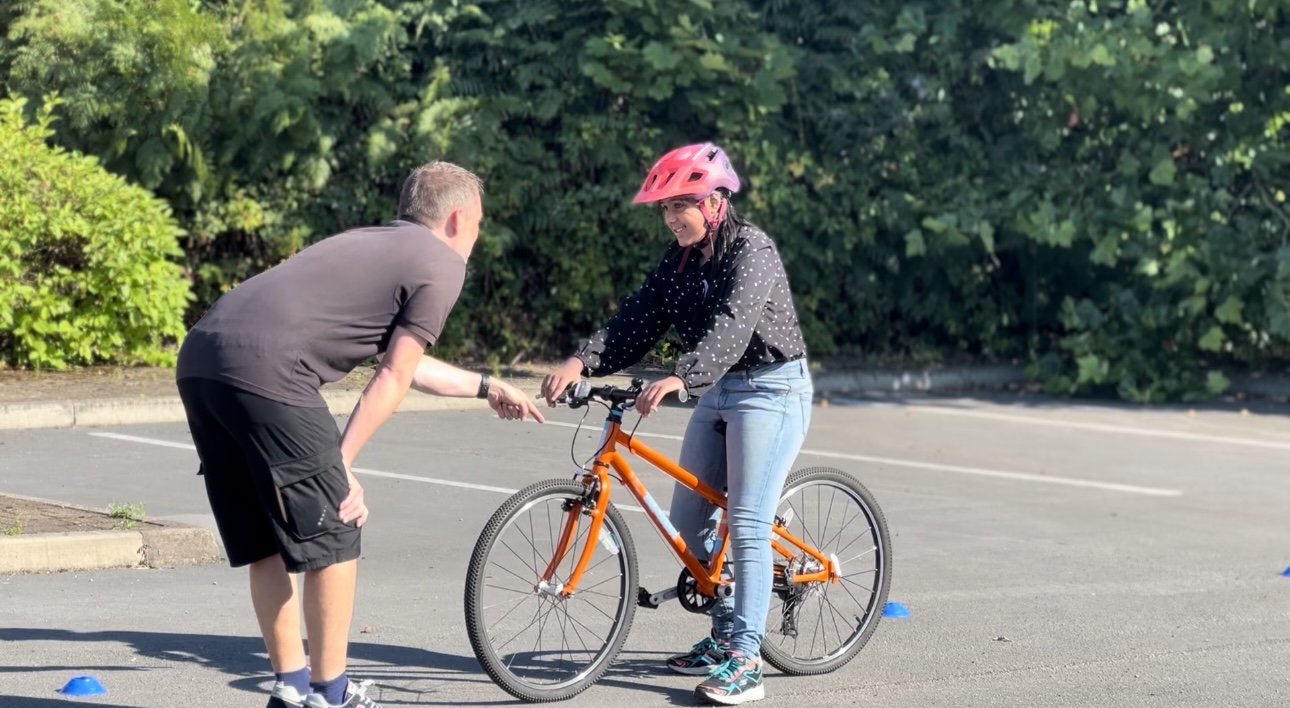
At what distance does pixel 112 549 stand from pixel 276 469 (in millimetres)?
3247

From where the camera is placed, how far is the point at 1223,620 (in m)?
7.50

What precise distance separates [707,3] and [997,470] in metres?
5.66

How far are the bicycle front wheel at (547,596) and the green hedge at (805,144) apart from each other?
30.5 ft

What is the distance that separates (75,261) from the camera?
1360cm

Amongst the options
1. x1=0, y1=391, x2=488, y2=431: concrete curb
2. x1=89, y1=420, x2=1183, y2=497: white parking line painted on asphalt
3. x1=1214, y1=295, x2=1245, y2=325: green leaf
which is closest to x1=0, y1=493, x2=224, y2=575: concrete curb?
x1=89, y1=420, x2=1183, y2=497: white parking line painted on asphalt

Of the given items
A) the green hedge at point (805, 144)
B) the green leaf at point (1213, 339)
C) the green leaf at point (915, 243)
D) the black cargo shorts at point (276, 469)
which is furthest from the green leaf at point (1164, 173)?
the black cargo shorts at point (276, 469)

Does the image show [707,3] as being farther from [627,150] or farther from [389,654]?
[389,654]

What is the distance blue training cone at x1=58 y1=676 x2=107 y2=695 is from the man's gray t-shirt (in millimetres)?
1341

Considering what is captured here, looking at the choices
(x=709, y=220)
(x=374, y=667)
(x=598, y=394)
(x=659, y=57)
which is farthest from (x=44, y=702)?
(x=659, y=57)

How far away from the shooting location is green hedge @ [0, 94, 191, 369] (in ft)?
43.2

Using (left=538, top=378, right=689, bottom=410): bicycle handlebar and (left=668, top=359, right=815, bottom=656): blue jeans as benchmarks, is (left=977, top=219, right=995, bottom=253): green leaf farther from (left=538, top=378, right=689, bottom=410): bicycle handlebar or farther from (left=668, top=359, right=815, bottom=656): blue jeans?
(left=538, top=378, right=689, bottom=410): bicycle handlebar

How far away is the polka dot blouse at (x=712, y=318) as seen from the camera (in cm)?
570

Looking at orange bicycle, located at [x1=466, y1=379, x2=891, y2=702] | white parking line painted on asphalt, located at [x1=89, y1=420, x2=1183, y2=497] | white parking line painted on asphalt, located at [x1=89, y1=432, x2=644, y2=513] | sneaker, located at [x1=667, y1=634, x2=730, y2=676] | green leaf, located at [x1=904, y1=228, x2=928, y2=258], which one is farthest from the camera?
green leaf, located at [x1=904, y1=228, x2=928, y2=258]

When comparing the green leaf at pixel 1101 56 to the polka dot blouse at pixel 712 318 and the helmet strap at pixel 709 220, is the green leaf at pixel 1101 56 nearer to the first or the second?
the polka dot blouse at pixel 712 318
